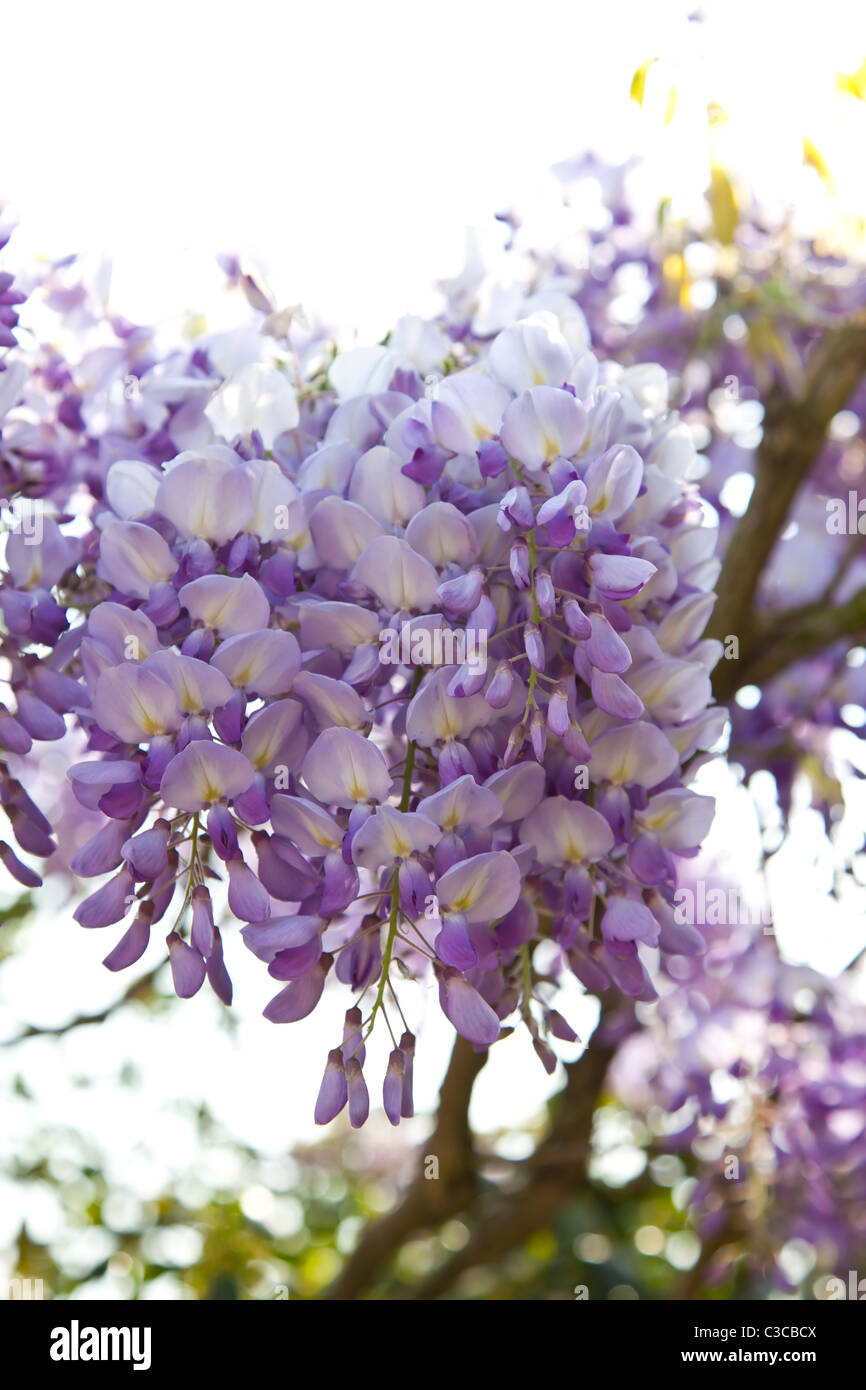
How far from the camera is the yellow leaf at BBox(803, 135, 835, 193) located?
0.97 m

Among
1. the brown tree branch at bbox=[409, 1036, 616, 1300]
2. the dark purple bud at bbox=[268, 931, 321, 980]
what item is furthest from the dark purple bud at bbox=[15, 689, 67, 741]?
the brown tree branch at bbox=[409, 1036, 616, 1300]

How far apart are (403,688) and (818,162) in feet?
1.75

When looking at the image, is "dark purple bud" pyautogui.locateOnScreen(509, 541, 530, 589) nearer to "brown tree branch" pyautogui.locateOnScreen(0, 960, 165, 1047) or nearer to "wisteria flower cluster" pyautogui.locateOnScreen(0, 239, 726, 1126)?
"wisteria flower cluster" pyautogui.locateOnScreen(0, 239, 726, 1126)

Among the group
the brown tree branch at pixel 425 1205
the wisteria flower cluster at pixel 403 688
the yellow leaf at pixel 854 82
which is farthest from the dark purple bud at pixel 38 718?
the brown tree branch at pixel 425 1205

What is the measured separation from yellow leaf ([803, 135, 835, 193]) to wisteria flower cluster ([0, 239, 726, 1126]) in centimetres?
30

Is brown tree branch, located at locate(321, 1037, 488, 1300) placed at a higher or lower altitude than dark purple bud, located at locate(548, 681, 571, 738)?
lower

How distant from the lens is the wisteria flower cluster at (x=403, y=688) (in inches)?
26.9

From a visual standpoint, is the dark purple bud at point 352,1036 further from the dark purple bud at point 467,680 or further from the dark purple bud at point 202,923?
the dark purple bud at point 467,680

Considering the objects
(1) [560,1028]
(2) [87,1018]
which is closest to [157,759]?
(1) [560,1028]

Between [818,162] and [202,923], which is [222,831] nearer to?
[202,923]

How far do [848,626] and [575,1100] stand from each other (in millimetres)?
828

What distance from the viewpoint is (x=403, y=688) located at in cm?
Result: 83
